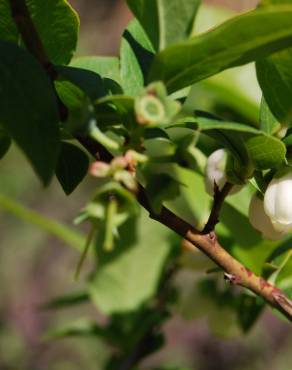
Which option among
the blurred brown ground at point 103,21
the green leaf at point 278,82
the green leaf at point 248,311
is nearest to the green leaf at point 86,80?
the green leaf at point 278,82

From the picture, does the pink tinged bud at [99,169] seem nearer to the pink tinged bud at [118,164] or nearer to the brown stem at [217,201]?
the pink tinged bud at [118,164]

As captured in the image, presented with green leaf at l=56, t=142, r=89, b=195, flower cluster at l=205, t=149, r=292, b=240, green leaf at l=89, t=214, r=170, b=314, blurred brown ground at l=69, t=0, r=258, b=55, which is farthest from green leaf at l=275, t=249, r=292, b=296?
blurred brown ground at l=69, t=0, r=258, b=55

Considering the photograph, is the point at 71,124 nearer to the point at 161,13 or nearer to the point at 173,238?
the point at 161,13

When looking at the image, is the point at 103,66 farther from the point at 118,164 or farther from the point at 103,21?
the point at 103,21

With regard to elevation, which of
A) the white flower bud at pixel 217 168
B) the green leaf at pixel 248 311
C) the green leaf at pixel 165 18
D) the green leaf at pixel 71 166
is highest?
the green leaf at pixel 165 18

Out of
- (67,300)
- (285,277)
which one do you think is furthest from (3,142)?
(67,300)

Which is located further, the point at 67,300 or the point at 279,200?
the point at 67,300
